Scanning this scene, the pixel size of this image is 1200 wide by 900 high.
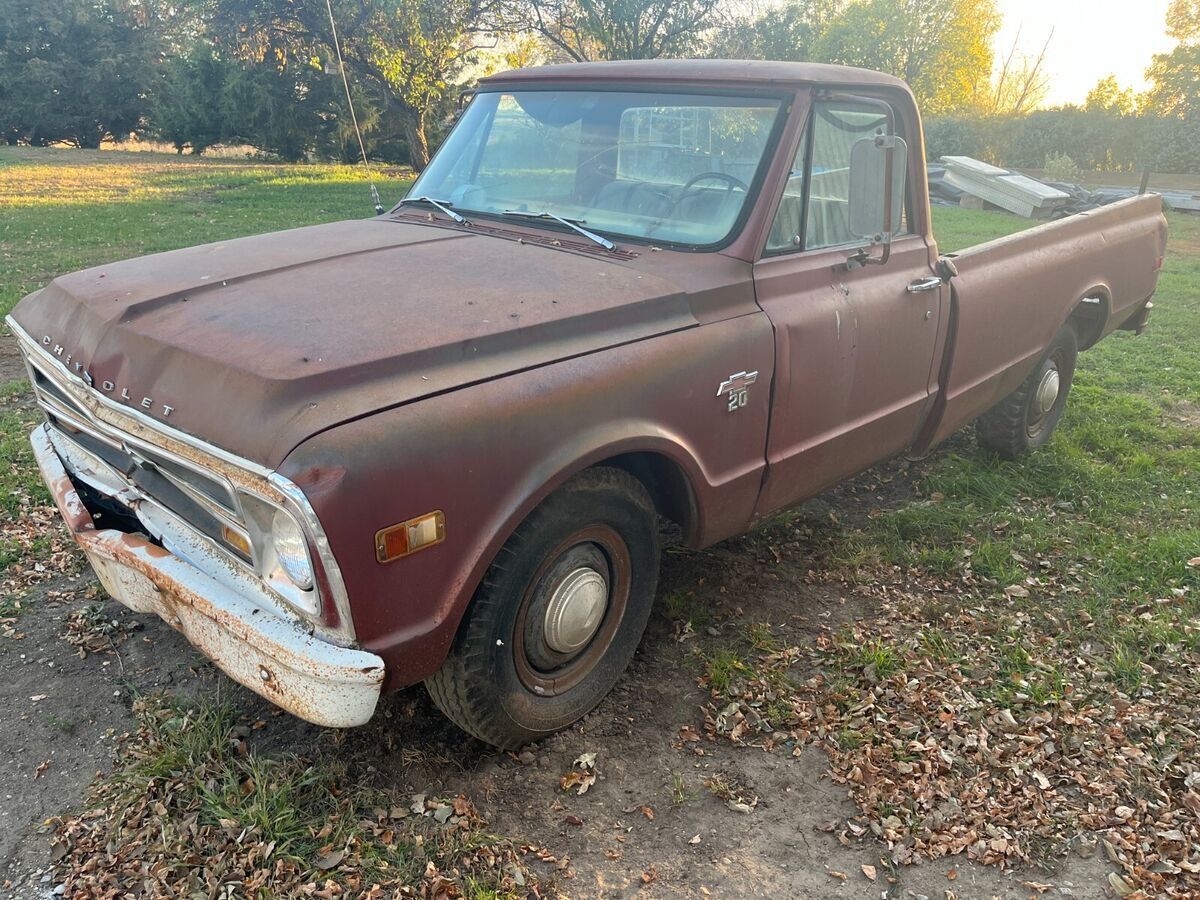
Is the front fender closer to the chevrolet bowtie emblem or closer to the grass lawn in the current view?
the chevrolet bowtie emblem

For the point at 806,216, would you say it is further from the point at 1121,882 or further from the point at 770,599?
the point at 1121,882

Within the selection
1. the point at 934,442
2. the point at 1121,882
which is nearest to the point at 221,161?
the point at 934,442

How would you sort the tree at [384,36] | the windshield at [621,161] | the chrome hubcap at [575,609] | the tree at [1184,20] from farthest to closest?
the tree at [1184,20] → the tree at [384,36] → the windshield at [621,161] → the chrome hubcap at [575,609]

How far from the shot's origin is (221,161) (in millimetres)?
24078

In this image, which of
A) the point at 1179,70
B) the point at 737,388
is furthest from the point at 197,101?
the point at 737,388

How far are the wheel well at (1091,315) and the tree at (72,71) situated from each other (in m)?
31.1

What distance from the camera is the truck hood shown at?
2.12 meters

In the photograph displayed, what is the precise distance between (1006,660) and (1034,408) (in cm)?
215

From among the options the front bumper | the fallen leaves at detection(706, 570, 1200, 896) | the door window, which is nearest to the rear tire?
the fallen leaves at detection(706, 570, 1200, 896)

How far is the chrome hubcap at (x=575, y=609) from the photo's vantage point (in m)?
2.67

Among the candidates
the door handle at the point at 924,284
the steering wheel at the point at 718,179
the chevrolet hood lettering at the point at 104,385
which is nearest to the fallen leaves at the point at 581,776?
the chevrolet hood lettering at the point at 104,385

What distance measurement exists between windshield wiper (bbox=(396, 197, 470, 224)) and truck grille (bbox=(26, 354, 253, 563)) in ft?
5.03

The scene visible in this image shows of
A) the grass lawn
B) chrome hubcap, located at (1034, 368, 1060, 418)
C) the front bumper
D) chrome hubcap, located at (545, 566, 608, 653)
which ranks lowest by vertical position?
the grass lawn

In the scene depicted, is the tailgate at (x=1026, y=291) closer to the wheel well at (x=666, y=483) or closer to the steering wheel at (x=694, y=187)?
the steering wheel at (x=694, y=187)
